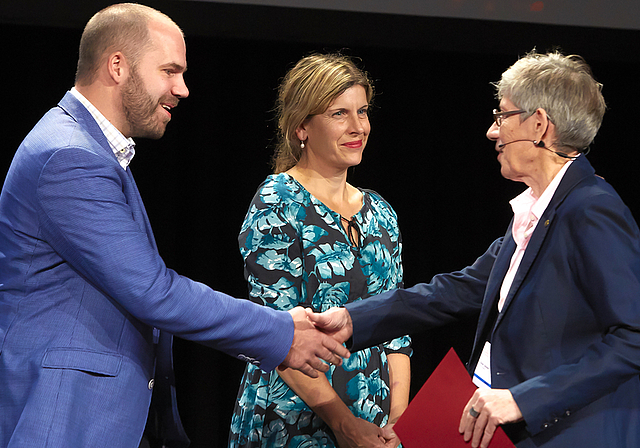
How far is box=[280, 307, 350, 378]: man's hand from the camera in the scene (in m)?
1.62

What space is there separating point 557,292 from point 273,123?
94.3 inches

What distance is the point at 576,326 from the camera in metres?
1.33

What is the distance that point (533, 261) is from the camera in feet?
4.58

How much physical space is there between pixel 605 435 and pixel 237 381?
248 centimetres

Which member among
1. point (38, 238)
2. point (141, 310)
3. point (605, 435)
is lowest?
point (605, 435)

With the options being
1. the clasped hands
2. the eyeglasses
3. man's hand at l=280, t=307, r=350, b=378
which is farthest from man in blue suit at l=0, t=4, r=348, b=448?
the eyeglasses

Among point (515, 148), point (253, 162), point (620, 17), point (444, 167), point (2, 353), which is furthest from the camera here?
point (444, 167)

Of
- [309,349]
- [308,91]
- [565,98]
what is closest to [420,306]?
[309,349]

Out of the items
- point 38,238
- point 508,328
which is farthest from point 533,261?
point 38,238

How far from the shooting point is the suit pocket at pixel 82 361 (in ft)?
→ 4.22

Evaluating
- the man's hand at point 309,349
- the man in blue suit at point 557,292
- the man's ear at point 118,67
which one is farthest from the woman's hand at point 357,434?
the man's ear at point 118,67

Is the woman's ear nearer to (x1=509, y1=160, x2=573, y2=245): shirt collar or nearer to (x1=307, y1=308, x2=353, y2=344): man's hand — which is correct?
(x1=307, y1=308, x2=353, y2=344): man's hand

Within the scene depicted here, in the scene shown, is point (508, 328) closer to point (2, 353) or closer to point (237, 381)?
point (2, 353)

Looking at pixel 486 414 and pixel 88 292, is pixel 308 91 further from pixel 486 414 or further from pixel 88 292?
pixel 486 414
